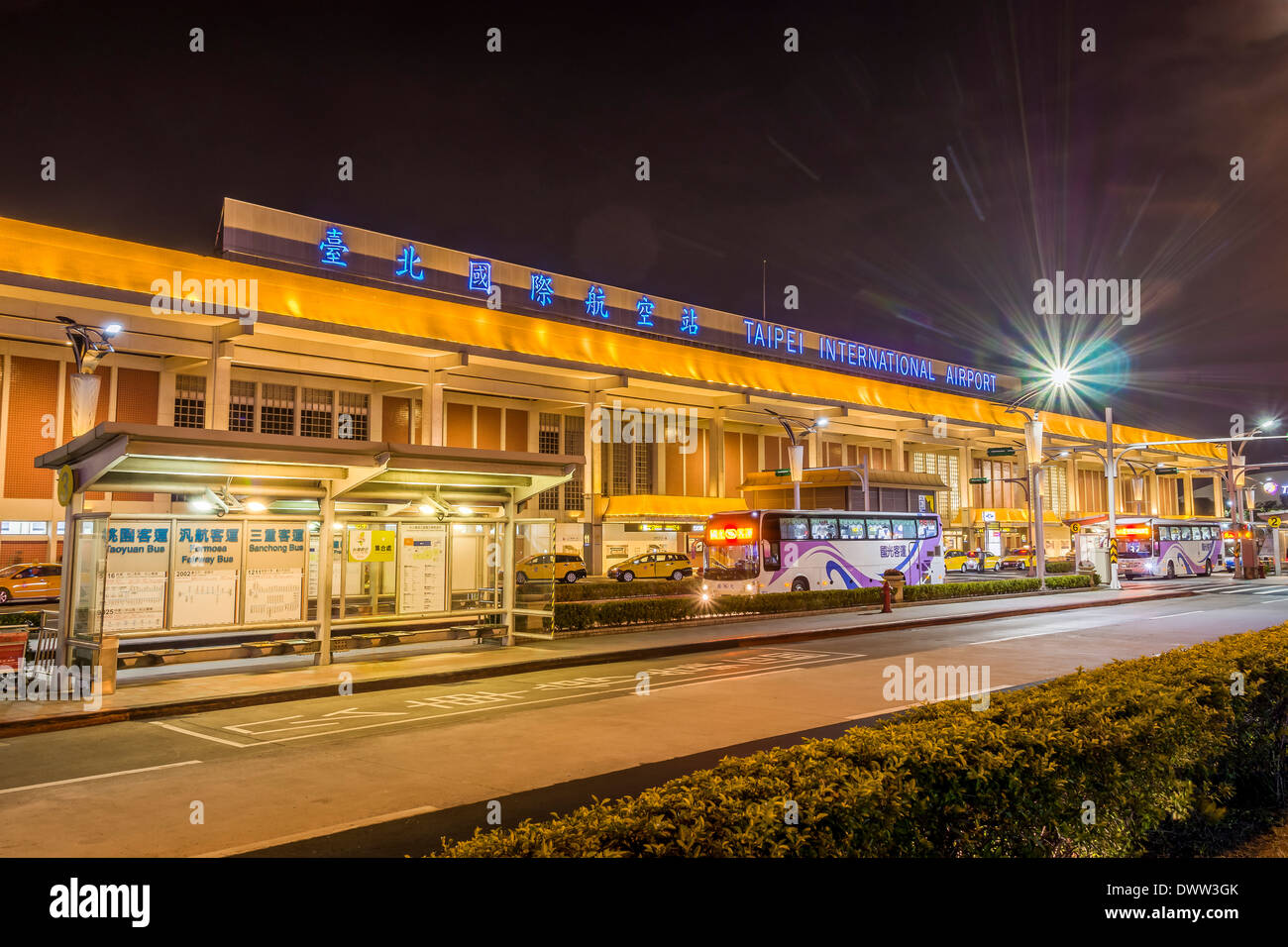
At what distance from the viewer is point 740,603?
25859 mm

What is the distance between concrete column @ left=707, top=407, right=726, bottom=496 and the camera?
49.4 meters

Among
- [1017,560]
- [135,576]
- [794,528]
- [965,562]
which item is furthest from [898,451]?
[135,576]

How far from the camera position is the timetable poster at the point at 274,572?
15398 millimetres

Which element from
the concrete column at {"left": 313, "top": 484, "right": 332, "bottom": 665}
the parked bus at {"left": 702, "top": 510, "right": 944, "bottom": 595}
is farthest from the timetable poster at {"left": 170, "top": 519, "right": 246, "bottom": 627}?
the parked bus at {"left": 702, "top": 510, "right": 944, "bottom": 595}

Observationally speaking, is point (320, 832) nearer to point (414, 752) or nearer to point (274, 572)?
point (414, 752)

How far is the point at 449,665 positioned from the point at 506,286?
30.3 meters

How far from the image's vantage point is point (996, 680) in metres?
13.6

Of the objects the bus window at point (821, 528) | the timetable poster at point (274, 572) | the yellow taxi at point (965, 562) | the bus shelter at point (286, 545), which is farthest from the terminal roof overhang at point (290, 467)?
the yellow taxi at point (965, 562)

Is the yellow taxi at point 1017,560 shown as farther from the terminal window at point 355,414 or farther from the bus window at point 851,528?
the terminal window at point 355,414

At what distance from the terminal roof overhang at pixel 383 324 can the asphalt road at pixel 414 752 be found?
21228 millimetres

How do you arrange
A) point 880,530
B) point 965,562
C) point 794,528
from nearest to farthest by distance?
point 794,528, point 880,530, point 965,562

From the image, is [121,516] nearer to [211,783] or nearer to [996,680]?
[211,783]
